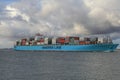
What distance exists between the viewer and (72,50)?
19462 cm

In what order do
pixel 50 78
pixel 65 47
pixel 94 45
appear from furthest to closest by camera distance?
pixel 65 47
pixel 94 45
pixel 50 78

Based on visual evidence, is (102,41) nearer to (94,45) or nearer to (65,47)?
(94,45)

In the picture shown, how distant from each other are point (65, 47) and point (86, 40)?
12233 mm

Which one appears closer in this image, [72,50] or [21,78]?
[21,78]

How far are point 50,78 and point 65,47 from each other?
459 ft

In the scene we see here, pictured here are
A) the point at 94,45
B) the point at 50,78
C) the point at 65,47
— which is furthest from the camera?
the point at 65,47

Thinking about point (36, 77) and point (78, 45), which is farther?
point (78, 45)

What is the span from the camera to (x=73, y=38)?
198 meters

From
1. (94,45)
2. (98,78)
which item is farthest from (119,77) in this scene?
(94,45)

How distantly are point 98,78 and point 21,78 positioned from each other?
1218 centimetres

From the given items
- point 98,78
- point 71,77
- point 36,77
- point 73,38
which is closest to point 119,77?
point 98,78

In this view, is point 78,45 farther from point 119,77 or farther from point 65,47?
point 119,77

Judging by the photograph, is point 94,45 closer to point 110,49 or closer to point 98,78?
point 110,49

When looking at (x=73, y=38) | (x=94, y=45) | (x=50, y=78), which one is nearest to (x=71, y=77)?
(x=50, y=78)
